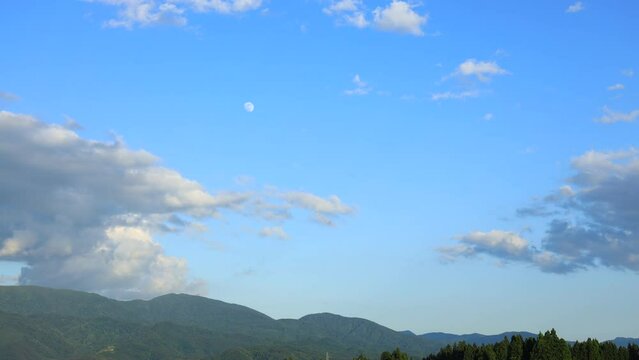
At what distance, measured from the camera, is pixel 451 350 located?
19175 cm

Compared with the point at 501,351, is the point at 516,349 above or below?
above

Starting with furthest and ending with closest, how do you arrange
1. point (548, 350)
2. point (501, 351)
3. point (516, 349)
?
point (501, 351) → point (516, 349) → point (548, 350)

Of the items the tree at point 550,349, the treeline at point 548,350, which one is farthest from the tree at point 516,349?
the tree at point 550,349

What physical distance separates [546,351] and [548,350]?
0.43 meters

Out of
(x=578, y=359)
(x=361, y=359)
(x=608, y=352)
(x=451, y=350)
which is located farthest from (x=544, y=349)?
(x=451, y=350)

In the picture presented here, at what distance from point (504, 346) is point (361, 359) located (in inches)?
1191

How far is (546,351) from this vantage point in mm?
144375

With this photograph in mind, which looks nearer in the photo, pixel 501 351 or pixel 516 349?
pixel 516 349

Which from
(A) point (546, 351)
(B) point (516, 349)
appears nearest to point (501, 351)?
(B) point (516, 349)

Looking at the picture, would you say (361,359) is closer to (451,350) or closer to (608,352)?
(451,350)

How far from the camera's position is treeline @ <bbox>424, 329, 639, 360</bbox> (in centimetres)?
14475

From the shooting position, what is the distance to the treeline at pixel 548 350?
14475 centimetres

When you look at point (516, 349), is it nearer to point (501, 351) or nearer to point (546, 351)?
point (501, 351)

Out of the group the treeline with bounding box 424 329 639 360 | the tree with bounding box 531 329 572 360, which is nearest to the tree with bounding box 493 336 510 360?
the treeline with bounding box 424 329 639 360
